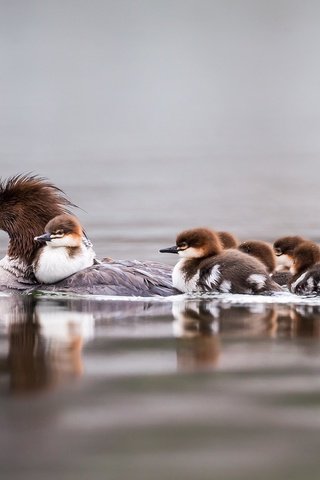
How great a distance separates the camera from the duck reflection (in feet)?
17.3

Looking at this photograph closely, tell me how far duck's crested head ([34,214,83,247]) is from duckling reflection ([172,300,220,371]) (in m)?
0.73

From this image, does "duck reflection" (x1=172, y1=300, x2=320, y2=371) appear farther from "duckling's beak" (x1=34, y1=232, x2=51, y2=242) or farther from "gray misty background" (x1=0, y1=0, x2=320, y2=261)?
"gray misty background" (x1=0, y1=0, x2=320, y2=261)

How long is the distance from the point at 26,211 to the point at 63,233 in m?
0.40

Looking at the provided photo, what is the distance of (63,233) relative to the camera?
7.29 meters

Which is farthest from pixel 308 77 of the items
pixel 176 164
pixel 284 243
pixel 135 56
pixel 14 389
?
pixel 14 389

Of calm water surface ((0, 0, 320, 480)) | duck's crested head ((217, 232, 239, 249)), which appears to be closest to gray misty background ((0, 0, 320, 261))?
calm water surface ((0, 0, 320, 480))

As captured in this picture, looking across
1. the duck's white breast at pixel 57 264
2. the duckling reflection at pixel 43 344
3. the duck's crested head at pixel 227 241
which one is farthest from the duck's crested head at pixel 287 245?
the duckling reflection at pixel 43 344

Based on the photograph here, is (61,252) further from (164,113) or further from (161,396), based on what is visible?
(164,113)

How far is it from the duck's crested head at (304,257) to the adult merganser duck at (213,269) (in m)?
0.24

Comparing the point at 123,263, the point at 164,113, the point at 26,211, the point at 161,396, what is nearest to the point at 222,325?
the point at 161,396

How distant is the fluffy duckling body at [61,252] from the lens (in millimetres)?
7277

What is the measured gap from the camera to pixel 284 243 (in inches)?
302

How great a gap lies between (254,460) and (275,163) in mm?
14581

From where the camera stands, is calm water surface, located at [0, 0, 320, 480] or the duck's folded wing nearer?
calm water surface, located at [0, 0, 320, 480]
